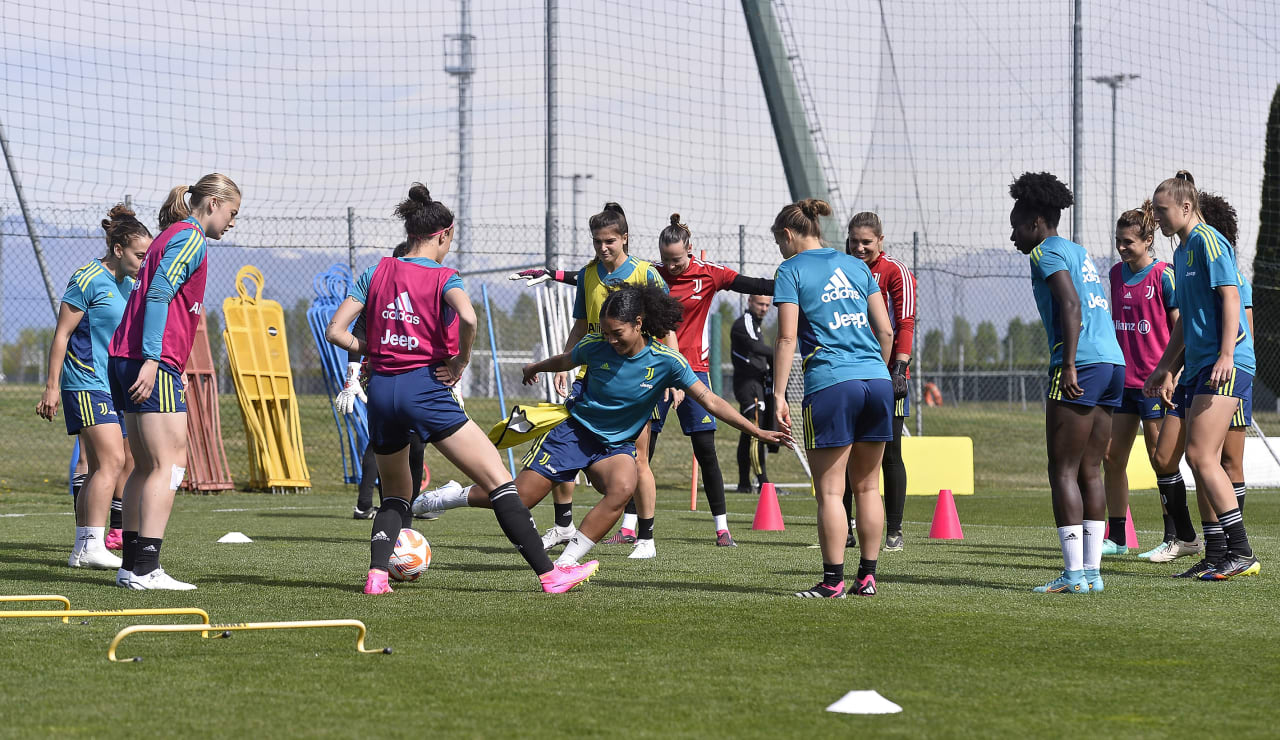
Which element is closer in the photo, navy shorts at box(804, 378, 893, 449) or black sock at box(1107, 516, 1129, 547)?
navy shorts at box(804, 378, 893, 449)

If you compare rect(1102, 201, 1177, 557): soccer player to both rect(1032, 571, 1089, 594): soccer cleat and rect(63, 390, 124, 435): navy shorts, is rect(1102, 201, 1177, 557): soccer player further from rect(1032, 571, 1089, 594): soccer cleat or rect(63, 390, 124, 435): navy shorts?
rect(63, 390, 124, 435): navy shorts

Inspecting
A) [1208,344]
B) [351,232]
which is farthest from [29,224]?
[1208,344]

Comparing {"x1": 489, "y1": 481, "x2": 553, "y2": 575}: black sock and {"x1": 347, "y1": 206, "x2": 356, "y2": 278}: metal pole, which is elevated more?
{"x1": 347, "y1": 206, "x2": 356, "y2": 278}: metal pole

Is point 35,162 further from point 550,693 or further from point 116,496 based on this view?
point 550,693

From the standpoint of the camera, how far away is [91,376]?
7809 millimetres

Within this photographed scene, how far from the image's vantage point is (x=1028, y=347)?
30.7 meters

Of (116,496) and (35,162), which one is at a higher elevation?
(35,162)

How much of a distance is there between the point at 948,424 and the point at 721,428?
170 inches

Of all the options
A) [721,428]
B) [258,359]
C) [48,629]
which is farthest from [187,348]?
[721,428]

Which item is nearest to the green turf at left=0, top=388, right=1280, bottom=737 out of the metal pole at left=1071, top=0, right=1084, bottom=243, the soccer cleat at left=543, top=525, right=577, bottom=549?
the soccer cleat at left=543, top=525, right=577, bottom=549

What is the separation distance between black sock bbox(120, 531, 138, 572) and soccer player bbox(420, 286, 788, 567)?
1556 millimetres

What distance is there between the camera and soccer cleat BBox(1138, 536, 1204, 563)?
8039 millimetres

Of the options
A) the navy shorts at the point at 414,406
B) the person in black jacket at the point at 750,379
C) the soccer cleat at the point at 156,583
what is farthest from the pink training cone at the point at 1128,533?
the person in black jacket at the point at 750,379

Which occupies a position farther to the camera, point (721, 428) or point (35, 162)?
point (721, 428)
